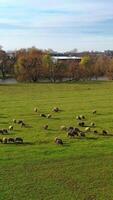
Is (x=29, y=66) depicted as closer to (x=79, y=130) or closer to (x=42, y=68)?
(x=42, y=68)

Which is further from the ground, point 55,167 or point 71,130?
point 71,130

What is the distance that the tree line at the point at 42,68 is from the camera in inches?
4578

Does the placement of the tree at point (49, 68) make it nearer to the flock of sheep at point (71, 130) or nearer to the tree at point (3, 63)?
the tree at point (3, 63)

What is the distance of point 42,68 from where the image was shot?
11888cm

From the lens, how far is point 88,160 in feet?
65.5

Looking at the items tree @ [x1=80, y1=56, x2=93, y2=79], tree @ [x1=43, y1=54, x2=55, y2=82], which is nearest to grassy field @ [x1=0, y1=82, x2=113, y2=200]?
tree @ [x1=43, y1=54, x2=55, y2=82]

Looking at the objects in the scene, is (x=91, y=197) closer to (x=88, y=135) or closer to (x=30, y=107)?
(x=88, y=135)

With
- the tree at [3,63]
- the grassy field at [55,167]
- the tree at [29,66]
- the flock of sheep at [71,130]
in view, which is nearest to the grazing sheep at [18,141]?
the flock of sheep at [71,130]

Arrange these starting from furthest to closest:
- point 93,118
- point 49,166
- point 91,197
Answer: point 93,118 < point 49,166 < point 91,197

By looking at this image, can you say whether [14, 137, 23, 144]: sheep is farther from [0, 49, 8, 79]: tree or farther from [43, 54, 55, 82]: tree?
[0, 49, 8, 79]: tree

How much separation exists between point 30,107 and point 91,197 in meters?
25.4

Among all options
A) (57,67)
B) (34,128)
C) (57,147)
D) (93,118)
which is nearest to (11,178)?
(57,147)

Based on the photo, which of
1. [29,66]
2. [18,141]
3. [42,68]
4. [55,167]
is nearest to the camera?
[55,167]

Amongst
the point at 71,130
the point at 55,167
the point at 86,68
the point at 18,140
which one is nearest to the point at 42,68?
the point at 86,68
